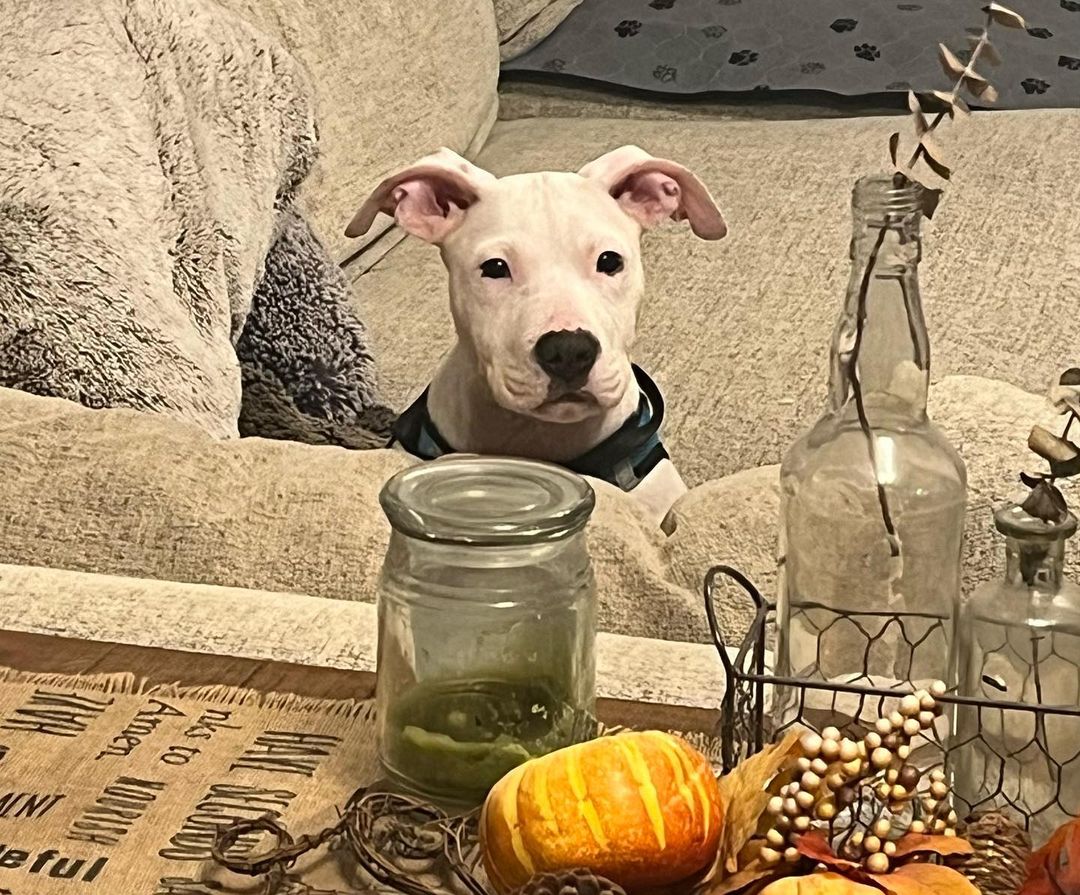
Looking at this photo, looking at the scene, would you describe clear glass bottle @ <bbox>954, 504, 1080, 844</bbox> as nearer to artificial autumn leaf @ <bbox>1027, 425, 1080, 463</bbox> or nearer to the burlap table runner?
artificial autumn leaf @ <bbox>1027, 425, 1080, 463</bbox>

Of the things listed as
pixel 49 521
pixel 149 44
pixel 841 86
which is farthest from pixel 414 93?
pixel 49 521

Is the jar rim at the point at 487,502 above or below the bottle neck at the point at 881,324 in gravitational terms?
below

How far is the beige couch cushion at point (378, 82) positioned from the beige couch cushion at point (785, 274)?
12 cm

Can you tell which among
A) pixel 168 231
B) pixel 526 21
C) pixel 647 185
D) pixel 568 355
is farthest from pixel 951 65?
pixel 526 21

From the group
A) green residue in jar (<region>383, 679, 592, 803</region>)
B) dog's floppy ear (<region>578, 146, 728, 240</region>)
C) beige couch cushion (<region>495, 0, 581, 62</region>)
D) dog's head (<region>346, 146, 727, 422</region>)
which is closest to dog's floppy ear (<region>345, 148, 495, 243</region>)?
dog's head (<region>346, 146, 727, 422</region>)

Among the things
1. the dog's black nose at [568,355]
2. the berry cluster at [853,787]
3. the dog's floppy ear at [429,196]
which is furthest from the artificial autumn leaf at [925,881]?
the dog's floppy ear at [429,196]

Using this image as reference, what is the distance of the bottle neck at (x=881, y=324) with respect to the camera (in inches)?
23.8

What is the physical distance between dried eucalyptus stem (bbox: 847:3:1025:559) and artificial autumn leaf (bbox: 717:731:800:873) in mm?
152

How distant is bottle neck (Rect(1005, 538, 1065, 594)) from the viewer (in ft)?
1.93

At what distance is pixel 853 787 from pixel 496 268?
94 cm

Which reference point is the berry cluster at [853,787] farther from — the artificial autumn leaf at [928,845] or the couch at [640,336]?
the couch at [640,336]

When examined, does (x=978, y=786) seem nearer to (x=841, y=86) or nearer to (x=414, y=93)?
(x=414, y=93)

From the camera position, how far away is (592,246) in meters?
1.38

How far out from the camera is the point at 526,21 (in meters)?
2.90
